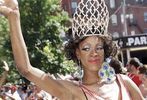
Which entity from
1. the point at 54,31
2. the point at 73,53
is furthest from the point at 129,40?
the point at 73,53

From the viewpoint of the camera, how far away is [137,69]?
899 centimetres

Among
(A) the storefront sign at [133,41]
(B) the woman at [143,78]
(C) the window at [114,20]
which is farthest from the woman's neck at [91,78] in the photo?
(C) the window at [114,20]

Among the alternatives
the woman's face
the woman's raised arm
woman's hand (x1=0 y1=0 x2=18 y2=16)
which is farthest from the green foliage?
woman's hand (x1=0 y1=0 x2=18 y2=16)

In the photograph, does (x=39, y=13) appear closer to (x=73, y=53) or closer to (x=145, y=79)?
(x=145, y=79)

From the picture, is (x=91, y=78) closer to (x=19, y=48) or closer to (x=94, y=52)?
(x=94, y=52)

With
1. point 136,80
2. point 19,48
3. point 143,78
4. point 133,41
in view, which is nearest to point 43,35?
point 133,41

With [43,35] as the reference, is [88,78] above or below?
above

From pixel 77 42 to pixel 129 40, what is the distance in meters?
32.5

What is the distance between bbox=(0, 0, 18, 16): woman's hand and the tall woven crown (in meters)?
0.48

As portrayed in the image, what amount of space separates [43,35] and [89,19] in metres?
28.4

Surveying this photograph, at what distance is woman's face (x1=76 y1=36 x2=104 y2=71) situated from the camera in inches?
138

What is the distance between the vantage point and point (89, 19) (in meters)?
3.57

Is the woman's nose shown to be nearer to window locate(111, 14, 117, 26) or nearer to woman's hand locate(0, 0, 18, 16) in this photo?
woman's hand locate(0, 0, 18, 16)

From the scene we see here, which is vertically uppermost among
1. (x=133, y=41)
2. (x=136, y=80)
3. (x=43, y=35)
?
(x=136, y=80)
